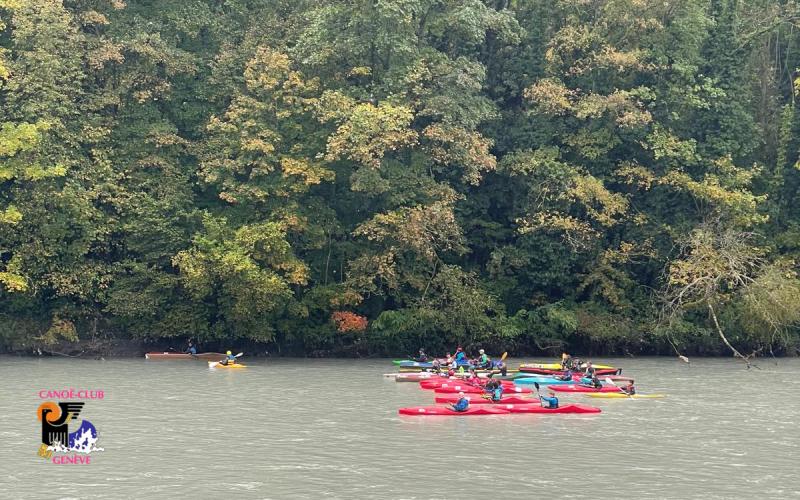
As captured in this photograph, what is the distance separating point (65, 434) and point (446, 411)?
10204mm

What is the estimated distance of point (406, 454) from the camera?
992 inches

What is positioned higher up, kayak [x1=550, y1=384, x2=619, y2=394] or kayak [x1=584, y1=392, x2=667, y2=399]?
kayak [x1=550, y1=384, x2=619, y2=394]

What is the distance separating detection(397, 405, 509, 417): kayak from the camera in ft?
102

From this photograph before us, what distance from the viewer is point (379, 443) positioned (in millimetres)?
26641

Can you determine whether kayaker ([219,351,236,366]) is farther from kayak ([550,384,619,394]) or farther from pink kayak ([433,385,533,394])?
kayak ([550,384,619,394])

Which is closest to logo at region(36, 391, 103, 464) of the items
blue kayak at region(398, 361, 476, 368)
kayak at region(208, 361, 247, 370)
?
kayak at region(208, 361, 247, 370)

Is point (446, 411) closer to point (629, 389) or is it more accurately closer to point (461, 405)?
point (461, 405)

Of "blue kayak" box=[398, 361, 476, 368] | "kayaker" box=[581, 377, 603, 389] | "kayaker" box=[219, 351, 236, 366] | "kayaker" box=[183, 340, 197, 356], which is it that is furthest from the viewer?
"kayaker" box=[183, 340, 197, 356]

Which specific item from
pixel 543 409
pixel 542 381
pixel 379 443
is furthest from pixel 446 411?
pixel 542 381

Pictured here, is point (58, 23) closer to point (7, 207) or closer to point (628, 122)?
point (7, 207)

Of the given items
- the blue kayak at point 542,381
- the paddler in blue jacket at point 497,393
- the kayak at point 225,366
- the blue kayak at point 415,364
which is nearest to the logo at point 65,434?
the paddler in blue jacket at point 497,393

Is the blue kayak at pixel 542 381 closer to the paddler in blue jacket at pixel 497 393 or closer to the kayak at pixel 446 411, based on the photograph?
the paddler in blue jacket at pixel 497 393

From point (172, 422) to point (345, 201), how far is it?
21.9 meters

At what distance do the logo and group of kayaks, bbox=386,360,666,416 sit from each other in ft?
28.9
